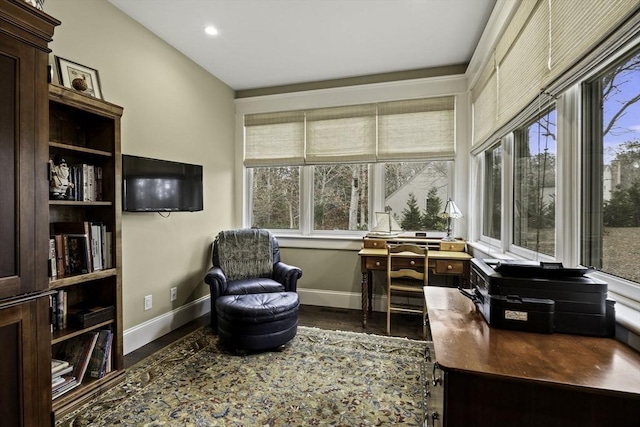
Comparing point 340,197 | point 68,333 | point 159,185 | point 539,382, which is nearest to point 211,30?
point 159,185

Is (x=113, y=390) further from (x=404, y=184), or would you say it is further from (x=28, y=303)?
(x=404, y=184)

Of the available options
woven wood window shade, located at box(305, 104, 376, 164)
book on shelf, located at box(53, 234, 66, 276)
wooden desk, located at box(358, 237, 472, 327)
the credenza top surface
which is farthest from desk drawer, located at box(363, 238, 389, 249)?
book on shelf, located at box(53, 234, 66, 276)

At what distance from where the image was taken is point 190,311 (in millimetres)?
3342

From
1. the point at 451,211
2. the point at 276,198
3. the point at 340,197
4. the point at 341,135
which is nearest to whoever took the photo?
the point at 451,211

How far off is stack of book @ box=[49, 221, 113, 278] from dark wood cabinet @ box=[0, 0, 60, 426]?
0.66 m

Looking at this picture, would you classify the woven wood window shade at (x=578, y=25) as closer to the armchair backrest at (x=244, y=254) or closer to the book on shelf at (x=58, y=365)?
the armchair backrest at (x=244, y=254)

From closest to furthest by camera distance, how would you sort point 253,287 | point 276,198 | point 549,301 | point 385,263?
point 549,301 → point 253,287 → point 385,263 → point 276,198

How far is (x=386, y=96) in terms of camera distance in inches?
142

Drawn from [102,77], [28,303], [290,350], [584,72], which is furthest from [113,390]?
[584,72]

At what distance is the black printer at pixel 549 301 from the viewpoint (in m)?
1.17

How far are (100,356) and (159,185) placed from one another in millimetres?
1397

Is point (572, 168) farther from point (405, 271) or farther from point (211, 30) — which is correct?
point (211, 30)

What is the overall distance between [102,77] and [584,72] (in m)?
3.02

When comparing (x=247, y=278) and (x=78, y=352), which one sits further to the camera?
(x=247, y=278)
